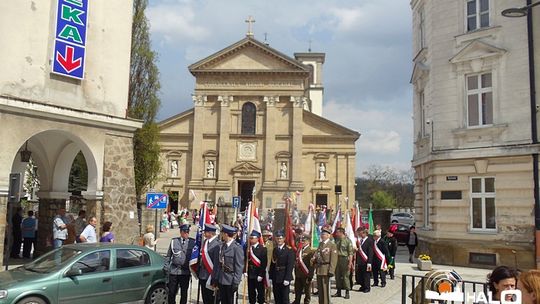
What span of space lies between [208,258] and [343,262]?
14.9ft

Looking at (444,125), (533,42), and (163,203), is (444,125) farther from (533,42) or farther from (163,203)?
(163,203)

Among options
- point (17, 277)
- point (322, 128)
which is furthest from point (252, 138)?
point (17, 277)

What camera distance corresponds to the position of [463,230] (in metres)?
19.0

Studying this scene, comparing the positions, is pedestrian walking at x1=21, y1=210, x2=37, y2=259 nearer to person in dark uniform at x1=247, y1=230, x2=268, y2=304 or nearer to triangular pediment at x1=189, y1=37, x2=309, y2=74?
person in dark uniform at x1=247, y1=230, x2=268, y2=304

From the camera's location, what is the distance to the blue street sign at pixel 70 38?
50.3ft

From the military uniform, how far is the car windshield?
5353 millimetres

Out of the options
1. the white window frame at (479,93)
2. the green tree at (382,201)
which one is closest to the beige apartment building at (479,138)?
the white window frame at (479,93)

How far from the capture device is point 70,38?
15.7m

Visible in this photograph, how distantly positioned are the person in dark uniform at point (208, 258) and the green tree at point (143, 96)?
20.3 meters

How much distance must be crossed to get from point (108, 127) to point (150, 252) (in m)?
6.82

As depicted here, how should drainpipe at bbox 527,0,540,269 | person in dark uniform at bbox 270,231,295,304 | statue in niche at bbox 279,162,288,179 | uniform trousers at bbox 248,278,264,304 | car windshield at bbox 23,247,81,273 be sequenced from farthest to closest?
1. statue in niche at bbox 279,162,288,179
2. drainpipe at bbox 527,0,540,269
3. uniform trousers at bbox 248,278,264,304
4. person in dark uniform at bbox 270,231,295,304
5. car windshield at bbox 23,247,81,273

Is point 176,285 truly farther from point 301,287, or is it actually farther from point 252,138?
point 252,138

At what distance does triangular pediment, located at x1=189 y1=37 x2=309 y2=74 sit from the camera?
174 ft

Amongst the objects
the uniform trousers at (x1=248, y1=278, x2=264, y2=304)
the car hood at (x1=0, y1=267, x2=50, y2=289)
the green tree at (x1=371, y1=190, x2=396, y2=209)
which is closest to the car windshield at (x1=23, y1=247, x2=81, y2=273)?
the car hood at (x1=0, y1=267, x2=50, y2=289)
